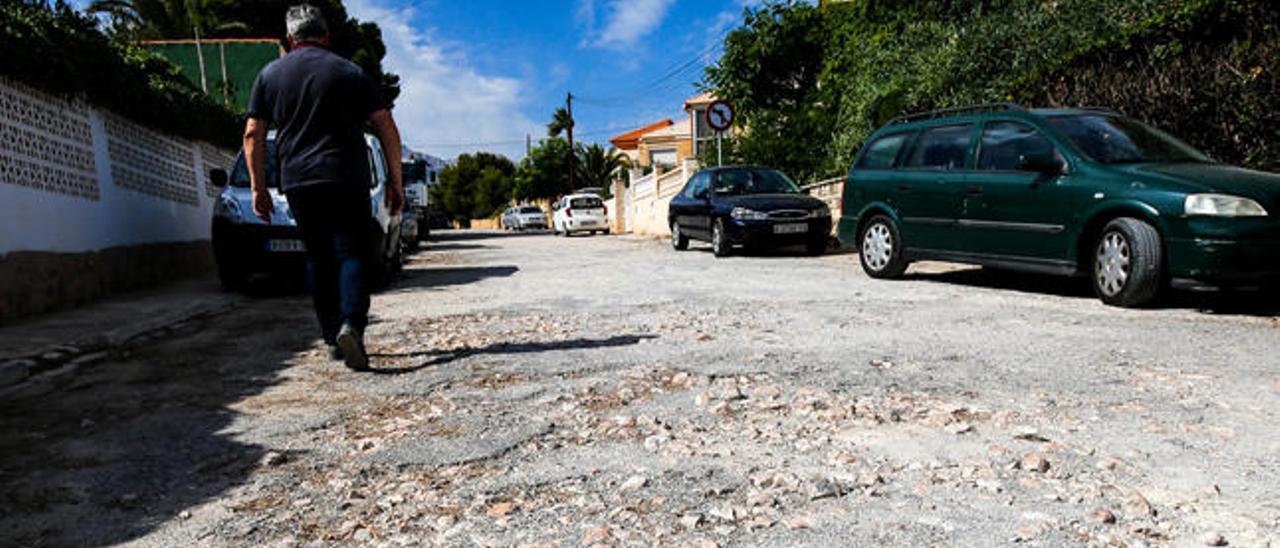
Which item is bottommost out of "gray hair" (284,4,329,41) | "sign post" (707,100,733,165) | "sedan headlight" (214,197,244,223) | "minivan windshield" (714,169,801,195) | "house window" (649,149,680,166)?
"sedan headlight" (214,197,244,223)

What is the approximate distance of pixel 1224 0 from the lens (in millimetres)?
7484

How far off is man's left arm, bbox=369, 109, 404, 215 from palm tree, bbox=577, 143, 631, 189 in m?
58.2

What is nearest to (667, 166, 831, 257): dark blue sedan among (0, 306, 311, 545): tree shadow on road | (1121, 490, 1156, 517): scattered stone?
(0, 306, 311, 545): tree shadow on road

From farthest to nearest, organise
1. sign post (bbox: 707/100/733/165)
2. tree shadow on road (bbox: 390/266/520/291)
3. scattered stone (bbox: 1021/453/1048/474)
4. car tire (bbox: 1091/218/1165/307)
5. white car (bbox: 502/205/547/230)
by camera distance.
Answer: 1. white car (bbox: 502/205/547/230)
2. sign post (bbox: 707/100/733/165)
3. tree shadow on road (bbox: 390/266/520/291)
4. car tire (bbox: 1091/218/1165/307)
5. scattered stone (bbox: 1021/453/1048/474)

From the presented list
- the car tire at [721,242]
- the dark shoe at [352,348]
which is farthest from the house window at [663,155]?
the dark shoe at [352,348]

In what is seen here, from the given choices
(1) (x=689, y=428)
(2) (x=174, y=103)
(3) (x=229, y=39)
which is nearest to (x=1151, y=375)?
(1) (x=689, y=428)

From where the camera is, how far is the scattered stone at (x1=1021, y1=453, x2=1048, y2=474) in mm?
2373

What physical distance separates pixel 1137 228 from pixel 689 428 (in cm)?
439

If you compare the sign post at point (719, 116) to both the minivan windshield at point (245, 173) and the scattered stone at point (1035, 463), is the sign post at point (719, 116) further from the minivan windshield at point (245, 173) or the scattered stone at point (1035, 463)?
the scattered stone at point (1035, 463)

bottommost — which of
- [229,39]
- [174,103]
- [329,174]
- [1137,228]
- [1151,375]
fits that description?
[1151,375]

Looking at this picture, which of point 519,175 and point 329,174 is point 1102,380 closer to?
point 329,174

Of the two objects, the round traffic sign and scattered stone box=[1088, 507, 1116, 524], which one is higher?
the round traffic sign

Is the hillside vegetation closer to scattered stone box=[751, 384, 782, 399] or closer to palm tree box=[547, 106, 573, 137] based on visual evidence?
scattered stone box=[751, 384, 782, 399]

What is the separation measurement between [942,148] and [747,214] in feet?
14.0
